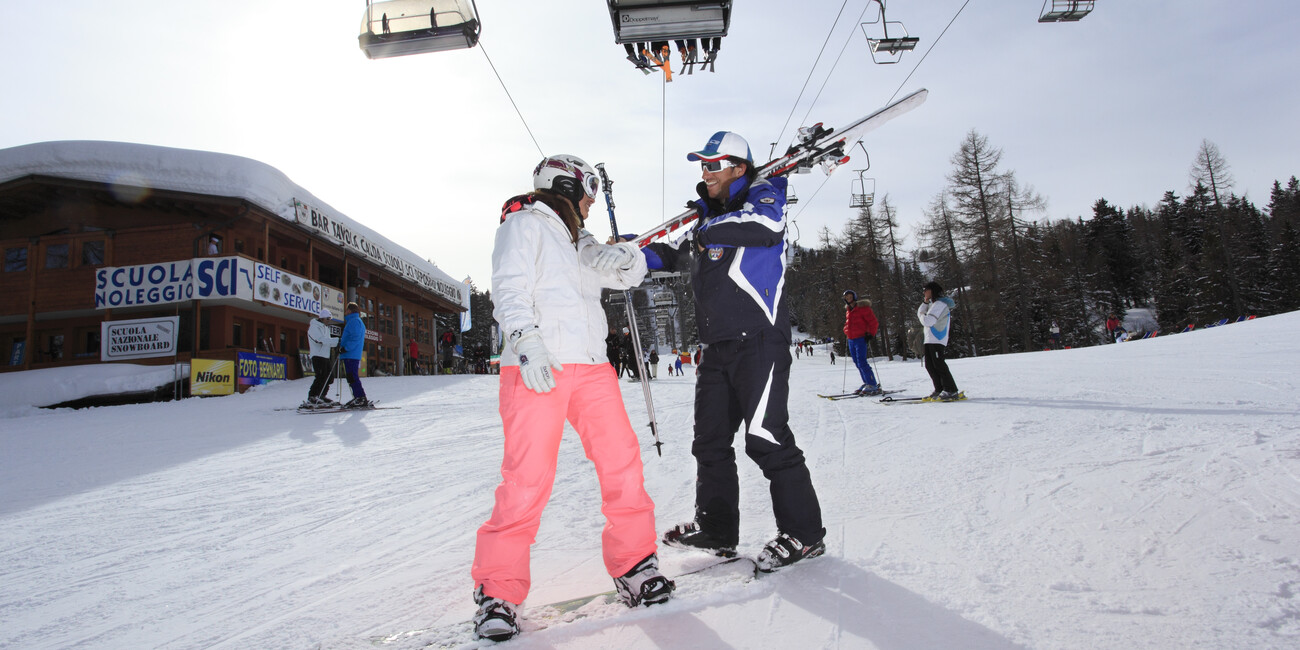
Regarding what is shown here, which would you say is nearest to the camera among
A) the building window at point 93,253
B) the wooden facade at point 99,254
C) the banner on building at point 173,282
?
the banner on building at point 173,282

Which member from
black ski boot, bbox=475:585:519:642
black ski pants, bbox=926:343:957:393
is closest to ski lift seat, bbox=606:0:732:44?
black ski pants, bbox=926:343:957:393

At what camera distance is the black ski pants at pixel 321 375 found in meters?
10.6

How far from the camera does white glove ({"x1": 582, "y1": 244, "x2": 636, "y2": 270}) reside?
261 cm

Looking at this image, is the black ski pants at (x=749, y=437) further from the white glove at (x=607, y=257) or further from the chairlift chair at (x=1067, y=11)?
the chairlift chair at (x=1067, y=11)

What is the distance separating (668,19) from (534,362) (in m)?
9.70

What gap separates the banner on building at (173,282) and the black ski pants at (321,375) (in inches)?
371

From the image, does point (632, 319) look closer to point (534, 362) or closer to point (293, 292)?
point (534, 362)

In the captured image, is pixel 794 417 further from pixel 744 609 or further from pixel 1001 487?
pixel 744 609

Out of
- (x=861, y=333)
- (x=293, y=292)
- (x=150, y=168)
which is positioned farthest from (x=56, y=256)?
(x=861, y=333)

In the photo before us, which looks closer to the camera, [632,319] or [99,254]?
[632,319]

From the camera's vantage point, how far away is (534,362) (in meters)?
2.24

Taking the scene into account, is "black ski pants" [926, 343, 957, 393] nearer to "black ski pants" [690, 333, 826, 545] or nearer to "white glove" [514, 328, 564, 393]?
"black ski pants" [690, 333, 826, 545]

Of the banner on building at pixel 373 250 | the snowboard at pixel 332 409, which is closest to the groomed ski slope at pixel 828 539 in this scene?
the snowboard at pixel 332 409

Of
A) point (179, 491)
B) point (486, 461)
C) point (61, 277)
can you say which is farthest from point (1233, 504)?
point (61, 277)
